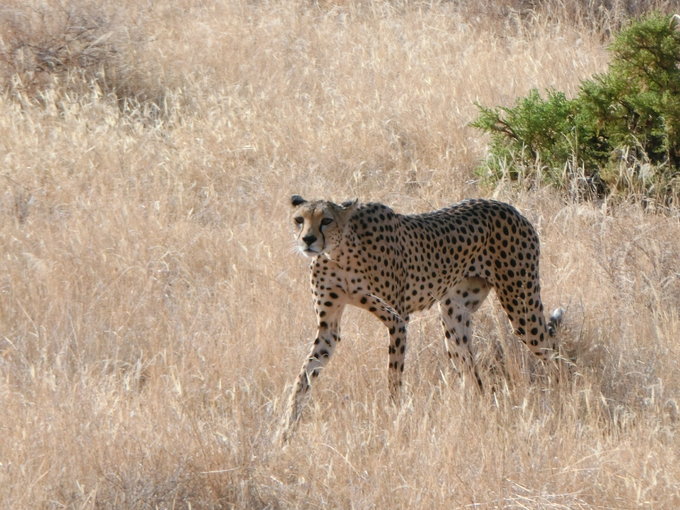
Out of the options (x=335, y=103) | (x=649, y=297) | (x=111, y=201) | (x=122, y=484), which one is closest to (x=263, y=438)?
(x=122, y=484)

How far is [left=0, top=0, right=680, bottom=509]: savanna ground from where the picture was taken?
3.86 m

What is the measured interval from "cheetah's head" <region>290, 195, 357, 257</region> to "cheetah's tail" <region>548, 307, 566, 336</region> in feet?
3.85

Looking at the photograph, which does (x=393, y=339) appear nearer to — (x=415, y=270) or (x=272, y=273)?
(x=415, y=270)

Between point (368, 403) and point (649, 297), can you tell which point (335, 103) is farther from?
point (368, 403)

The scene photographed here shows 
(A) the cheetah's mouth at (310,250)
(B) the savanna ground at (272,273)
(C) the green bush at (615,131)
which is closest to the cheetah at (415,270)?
(A) the cheetah's mouth at (310,250)

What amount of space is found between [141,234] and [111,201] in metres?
0.58

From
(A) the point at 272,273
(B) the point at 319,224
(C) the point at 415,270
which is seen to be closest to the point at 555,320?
(C) the point at 415,270

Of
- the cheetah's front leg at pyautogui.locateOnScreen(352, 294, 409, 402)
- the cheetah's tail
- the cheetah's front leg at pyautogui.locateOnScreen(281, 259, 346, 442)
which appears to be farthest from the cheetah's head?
the cheetah's tail

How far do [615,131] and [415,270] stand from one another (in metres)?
2.72

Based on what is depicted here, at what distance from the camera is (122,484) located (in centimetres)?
372

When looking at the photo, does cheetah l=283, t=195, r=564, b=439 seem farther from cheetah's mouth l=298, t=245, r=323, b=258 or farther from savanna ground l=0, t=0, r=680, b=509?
savanna ground l=0, t=0, r=680, b=509

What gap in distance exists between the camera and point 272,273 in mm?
5836

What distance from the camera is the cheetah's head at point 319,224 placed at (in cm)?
438

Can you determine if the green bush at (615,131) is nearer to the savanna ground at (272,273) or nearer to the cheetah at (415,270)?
the savanna ground at (272,273)
